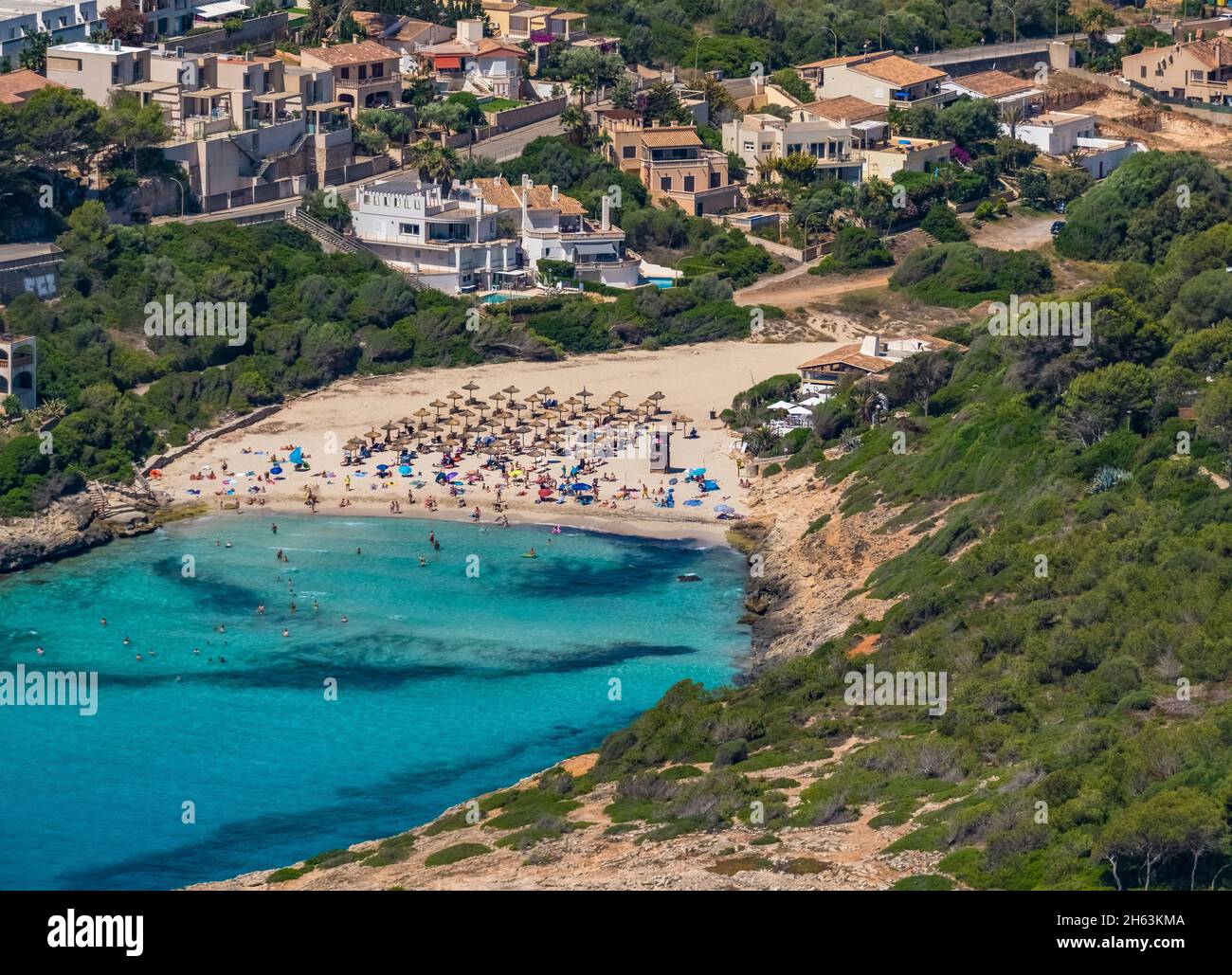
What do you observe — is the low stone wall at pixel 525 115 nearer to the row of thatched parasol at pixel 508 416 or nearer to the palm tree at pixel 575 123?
the palm tree at pixel 575 123

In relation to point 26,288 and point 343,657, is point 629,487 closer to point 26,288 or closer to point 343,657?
point 343,657

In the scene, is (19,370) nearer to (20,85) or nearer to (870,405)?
(20,85)

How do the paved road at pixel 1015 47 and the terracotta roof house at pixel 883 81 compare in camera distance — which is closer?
the terracotta roof house at pixel 883 81

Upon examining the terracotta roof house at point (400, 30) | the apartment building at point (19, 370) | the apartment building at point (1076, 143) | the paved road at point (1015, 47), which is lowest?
the apartment building at point (19, 370)

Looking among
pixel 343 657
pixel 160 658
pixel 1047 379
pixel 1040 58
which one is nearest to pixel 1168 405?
pixel 1047 379

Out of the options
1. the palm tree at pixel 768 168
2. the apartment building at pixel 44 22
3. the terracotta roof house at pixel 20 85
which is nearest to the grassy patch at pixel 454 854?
the terracotta roof house at pixel 20 85

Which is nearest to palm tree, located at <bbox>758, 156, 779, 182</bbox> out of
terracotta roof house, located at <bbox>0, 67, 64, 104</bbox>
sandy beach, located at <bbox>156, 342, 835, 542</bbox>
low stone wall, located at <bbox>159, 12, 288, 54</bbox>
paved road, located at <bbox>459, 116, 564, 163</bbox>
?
paved road, located at <bbox>459, 116, 564, 163</bbox>
